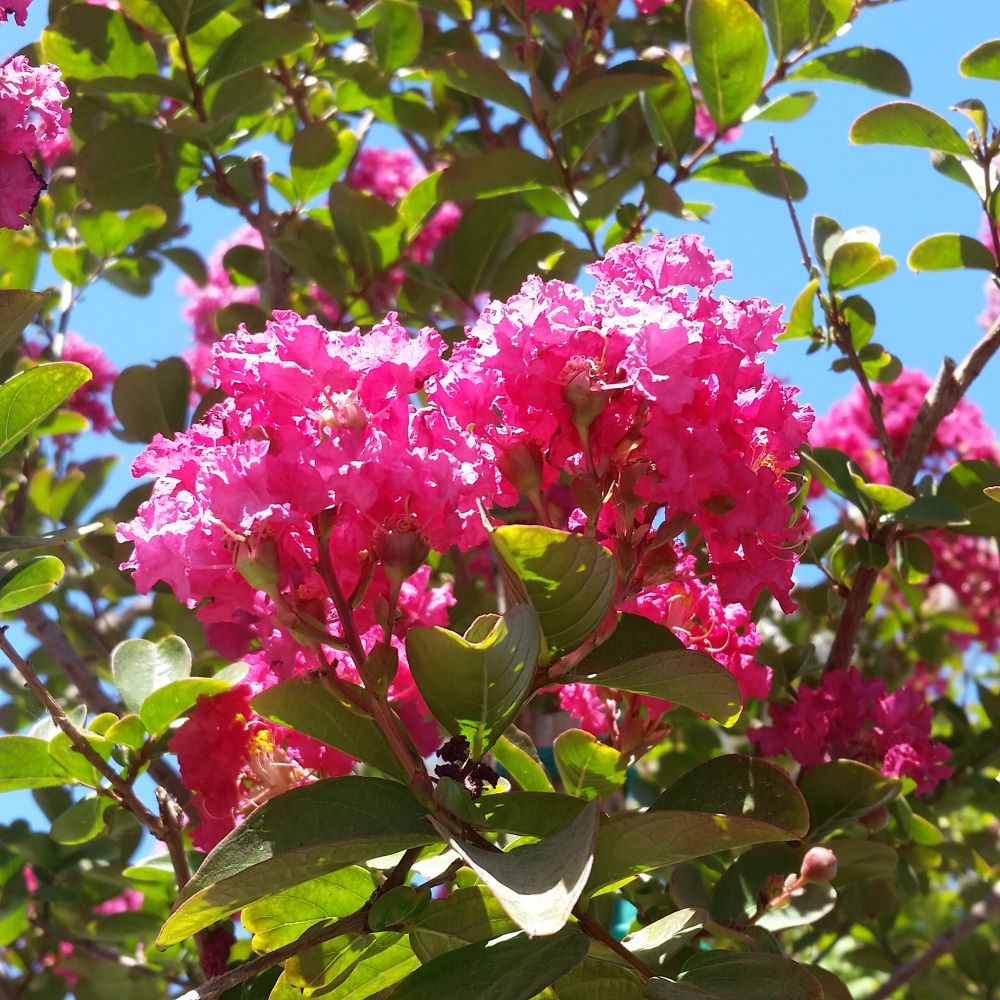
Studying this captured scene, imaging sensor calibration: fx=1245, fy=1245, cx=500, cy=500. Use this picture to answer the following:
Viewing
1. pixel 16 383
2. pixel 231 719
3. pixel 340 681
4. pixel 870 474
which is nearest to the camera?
pixel 340 681

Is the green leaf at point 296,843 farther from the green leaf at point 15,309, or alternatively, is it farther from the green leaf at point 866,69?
the green leaf at point 866,69

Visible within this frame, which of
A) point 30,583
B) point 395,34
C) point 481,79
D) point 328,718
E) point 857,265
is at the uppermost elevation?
point 395,34

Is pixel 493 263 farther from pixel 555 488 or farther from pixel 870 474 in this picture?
pixel 870 474

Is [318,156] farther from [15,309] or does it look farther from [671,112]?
[15,309]

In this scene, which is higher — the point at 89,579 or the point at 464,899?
the point at 89,579

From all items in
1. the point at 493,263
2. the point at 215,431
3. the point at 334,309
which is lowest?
the point at 215,431

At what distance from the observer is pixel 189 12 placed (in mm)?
1740

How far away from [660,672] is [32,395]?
1.94 ft

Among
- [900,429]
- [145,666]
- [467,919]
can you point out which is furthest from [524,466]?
[900,429]

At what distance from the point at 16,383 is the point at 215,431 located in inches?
8.4

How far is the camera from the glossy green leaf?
45.0 inches

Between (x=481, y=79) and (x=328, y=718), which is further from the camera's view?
(x=481, y=79)

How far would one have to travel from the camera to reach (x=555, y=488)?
2100 millimetres

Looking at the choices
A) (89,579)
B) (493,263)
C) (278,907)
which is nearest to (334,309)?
(493,263)
